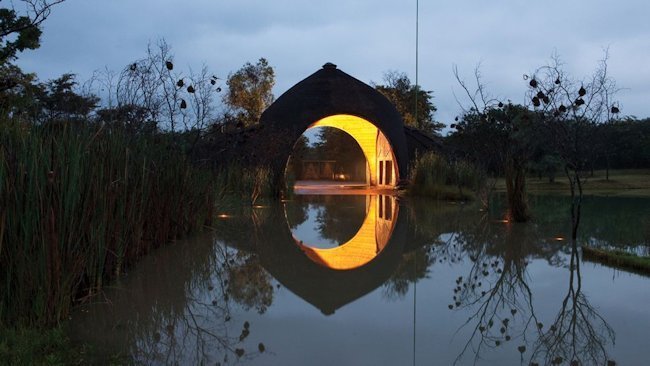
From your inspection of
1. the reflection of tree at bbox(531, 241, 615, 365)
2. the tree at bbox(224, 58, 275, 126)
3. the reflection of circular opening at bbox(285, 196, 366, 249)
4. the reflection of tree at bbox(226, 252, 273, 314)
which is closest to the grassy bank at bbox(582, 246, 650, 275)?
the reflection of tree at bbox(531, 241, 615, 365)

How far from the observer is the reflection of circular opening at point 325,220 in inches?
269

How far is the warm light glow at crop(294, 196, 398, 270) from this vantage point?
205 inches

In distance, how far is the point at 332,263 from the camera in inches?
203

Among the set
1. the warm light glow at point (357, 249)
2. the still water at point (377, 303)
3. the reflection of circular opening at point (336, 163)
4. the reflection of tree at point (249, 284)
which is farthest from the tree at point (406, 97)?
the reflection of tree at point (249, 284)

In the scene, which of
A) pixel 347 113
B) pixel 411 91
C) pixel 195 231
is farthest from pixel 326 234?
pixel 411 91

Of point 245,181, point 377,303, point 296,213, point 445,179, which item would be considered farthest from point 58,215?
point 445,179

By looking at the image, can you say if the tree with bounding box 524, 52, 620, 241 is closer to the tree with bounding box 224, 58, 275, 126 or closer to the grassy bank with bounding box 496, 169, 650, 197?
the grassy bank with bounding box 496, 169, 650, 197

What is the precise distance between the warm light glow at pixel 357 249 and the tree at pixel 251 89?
754 inches

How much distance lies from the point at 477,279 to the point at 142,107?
13.6 ft

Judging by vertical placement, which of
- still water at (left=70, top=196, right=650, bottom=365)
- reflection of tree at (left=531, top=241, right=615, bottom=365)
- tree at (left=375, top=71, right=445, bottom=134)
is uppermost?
tree at (left=375, top=71, right=445, bottom=134)

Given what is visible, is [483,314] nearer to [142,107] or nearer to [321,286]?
[321,286]

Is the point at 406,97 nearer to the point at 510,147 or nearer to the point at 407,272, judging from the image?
the point at 510,147

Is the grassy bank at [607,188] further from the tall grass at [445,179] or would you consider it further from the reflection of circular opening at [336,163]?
the reflection of circular opening at [336,163]

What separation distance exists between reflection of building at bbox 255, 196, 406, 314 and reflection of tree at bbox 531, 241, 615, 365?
4.25 ft
